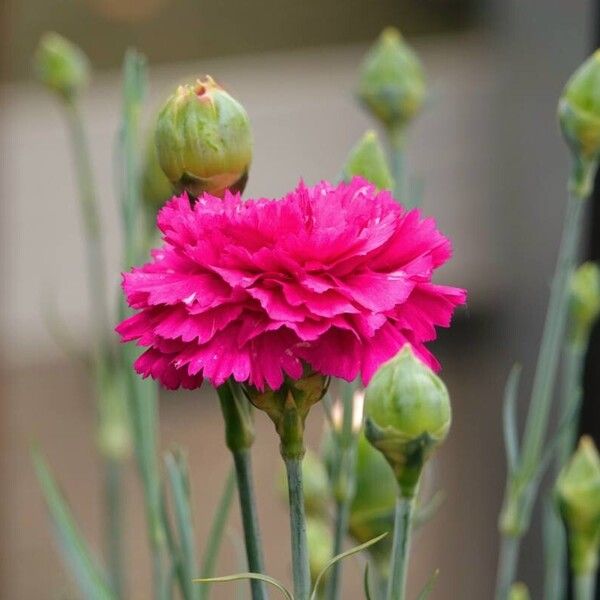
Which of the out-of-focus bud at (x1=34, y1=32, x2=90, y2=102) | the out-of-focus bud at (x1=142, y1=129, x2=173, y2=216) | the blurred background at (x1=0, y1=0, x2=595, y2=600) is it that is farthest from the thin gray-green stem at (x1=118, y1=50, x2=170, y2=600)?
the blurred background at (x1=0, y1=0, x2=595, y2=600)

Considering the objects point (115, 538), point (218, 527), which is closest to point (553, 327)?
point (218, 527)

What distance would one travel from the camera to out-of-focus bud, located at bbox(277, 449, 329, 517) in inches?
22.7

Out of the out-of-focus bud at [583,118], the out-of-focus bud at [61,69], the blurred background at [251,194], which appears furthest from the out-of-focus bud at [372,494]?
the blurred background at [251,194]

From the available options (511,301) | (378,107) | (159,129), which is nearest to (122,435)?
(378,107)

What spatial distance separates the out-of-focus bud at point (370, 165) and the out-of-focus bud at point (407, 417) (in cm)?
13

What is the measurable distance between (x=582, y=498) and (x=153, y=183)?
204 mm

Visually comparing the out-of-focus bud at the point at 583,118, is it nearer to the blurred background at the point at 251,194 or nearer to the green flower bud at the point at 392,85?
the green flower bud at the point at 392,85

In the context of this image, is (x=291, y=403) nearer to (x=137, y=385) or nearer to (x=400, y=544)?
(x=400, y=544)

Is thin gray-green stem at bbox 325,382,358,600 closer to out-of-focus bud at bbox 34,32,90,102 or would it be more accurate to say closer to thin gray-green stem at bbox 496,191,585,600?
thin gray-green stem at bbox 496,191,585,600

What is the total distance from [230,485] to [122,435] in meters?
0.26

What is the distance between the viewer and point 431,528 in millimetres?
1438

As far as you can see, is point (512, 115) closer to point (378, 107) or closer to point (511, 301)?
point (511, 301)

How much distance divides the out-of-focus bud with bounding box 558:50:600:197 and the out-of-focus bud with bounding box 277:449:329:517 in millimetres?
174

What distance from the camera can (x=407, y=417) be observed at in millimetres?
330
